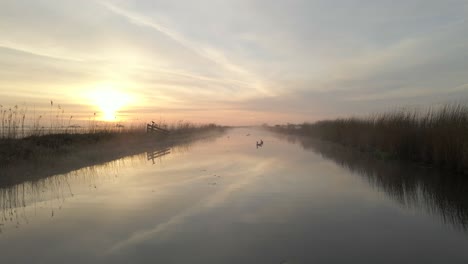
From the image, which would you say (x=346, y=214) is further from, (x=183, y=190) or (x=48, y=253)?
(x=48, y=253)

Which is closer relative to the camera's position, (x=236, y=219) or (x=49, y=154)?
(x=236, y=219)

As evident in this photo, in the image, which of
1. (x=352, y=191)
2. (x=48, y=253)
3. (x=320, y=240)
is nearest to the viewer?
(x=48, y=253)

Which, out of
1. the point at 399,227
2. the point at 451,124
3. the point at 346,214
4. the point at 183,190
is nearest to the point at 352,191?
the point at 346,214

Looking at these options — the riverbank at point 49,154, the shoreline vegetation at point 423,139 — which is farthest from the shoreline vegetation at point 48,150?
the shoreline vegetation at point 423,139

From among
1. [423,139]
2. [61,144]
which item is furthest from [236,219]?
[61,144]

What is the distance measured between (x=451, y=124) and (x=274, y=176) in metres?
6.28

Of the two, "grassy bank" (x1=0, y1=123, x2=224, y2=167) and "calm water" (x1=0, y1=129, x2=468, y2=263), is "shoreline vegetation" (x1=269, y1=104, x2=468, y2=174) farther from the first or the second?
"grassy bank" (x1=0, y1=123, x2=224, y2=167)

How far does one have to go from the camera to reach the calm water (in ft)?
13.1

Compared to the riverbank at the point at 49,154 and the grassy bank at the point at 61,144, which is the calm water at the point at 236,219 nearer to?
the riverbank at the point at 49,154

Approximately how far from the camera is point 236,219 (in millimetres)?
5336

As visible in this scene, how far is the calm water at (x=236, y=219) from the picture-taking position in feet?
13.1

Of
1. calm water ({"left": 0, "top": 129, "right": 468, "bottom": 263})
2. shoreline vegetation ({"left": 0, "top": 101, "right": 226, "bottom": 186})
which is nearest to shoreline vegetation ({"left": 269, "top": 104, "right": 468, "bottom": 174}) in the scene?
calm water ({"left": 0, "top": 129, "right": 468, "bottom": 263})

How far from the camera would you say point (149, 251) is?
402cm

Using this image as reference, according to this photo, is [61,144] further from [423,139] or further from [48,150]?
[423,139]
